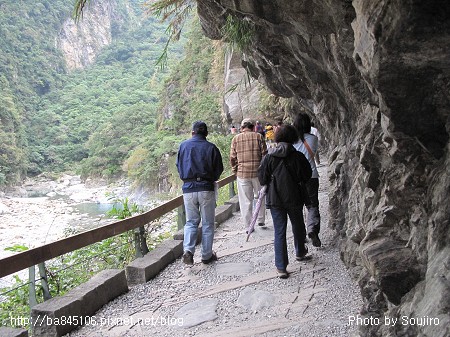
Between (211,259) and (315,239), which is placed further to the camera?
(211,259)

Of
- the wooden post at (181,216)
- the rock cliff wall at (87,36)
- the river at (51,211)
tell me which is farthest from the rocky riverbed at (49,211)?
the rock cliff wall at (87,36)

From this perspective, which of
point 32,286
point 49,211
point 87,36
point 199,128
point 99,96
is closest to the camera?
point 32,286

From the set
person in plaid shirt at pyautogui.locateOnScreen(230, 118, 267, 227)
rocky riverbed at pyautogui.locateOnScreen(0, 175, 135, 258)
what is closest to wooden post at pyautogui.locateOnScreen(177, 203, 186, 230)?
person in plaid shirt at pyautogui.locateOnScreen(230, 118, 267, 227)

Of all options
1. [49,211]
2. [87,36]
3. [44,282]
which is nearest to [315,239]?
[44,282]

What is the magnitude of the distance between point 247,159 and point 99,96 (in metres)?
82.6

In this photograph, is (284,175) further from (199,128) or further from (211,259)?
(211,259)

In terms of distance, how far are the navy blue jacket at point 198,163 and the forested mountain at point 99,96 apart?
2.63 meters

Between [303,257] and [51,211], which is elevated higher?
[303,257]

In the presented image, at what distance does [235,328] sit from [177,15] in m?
5.39

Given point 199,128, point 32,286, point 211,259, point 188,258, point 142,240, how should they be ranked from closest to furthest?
1. point 32,286
2. point 199,128
3. point 188,258
4. point 211,259
5. point 142,240

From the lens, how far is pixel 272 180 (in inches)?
201

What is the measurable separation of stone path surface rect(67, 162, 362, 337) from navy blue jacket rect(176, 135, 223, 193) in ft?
3.98

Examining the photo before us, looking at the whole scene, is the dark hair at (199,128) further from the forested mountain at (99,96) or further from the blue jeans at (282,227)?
the forested mountain at (99,96)

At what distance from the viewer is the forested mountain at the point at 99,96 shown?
30266 millimetres
